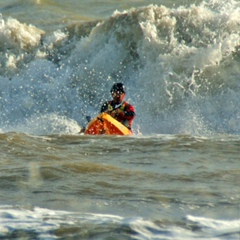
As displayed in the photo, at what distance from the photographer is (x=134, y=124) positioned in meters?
12.4

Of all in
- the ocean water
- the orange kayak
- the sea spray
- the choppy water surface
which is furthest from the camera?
the sea spray

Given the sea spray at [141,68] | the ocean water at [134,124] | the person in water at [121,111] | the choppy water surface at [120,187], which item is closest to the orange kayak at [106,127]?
the ocean water at [134,124]

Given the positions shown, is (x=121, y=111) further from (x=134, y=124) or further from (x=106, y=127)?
(x=134, y=124)

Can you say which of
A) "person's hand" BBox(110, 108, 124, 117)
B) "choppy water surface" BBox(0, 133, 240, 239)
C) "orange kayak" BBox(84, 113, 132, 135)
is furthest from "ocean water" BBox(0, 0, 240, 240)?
"person's hand" BBox(110, 108, 124, 117)

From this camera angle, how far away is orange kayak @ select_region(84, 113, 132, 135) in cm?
915

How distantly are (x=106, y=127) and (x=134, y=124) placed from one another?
3230mm

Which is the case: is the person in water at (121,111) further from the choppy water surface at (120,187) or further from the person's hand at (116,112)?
the choppy water surface at (120,187)

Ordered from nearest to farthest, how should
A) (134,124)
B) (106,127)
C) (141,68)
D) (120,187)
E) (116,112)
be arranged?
(120,187) < (106,127) < (116,112) < (134,124) < (141,68)

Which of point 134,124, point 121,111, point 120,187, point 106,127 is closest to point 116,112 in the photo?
point 121,111

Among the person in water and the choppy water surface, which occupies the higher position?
the person in water

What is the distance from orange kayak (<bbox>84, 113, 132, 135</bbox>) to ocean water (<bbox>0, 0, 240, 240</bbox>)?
23 cm

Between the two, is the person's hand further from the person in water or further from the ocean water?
the ocean water

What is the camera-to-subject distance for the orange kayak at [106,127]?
915 centimetres

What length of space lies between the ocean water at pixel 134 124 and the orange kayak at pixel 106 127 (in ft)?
0.74
